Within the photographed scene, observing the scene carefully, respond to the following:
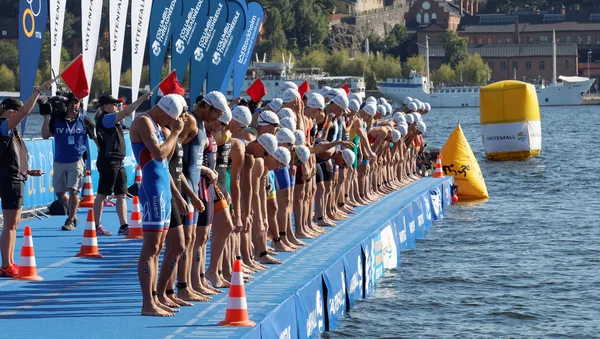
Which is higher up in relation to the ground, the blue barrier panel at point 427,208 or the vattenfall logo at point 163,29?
the vattenfall logo at point 163,29

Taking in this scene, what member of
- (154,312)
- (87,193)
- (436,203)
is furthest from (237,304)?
(436,203)

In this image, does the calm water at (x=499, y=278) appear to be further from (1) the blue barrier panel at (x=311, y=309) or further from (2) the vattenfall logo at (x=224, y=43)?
(2) the vattenfall logo at (x=224, y=43)

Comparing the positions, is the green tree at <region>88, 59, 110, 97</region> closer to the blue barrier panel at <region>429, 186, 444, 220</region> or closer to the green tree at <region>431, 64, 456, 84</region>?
the green tree at <region>431, 64, 456, 84</region>

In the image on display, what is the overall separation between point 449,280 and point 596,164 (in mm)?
34365

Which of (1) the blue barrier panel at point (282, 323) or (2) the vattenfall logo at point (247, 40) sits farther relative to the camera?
(2) the vattenfall logo at point (247, 40)

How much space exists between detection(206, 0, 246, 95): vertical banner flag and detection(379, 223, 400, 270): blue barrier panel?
8.72 meters

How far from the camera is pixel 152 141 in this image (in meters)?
9.62

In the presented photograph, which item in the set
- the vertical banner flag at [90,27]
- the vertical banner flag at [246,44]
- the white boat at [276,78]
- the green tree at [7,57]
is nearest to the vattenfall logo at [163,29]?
the vertical banner flag at [90,27]

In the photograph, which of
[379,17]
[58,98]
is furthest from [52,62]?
[379,17]

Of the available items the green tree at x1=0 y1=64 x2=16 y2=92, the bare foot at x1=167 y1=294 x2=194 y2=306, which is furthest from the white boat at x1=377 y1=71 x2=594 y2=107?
the bare foot at x1=167 y1=294 x2=194 y2=306

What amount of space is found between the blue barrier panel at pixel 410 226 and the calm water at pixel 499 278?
0.66ft

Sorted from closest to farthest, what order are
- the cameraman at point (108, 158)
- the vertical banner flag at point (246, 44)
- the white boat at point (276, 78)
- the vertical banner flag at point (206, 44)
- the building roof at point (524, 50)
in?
the cameraman at point (108, 158)
the vertical banner flag at point (206, 44)
the vertical banner flag at point (246, 44)
the white boat at point (276, 78)
the building roof at point (524, 50)

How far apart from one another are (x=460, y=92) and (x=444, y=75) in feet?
20.6

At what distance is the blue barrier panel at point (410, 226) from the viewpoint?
1990cm
